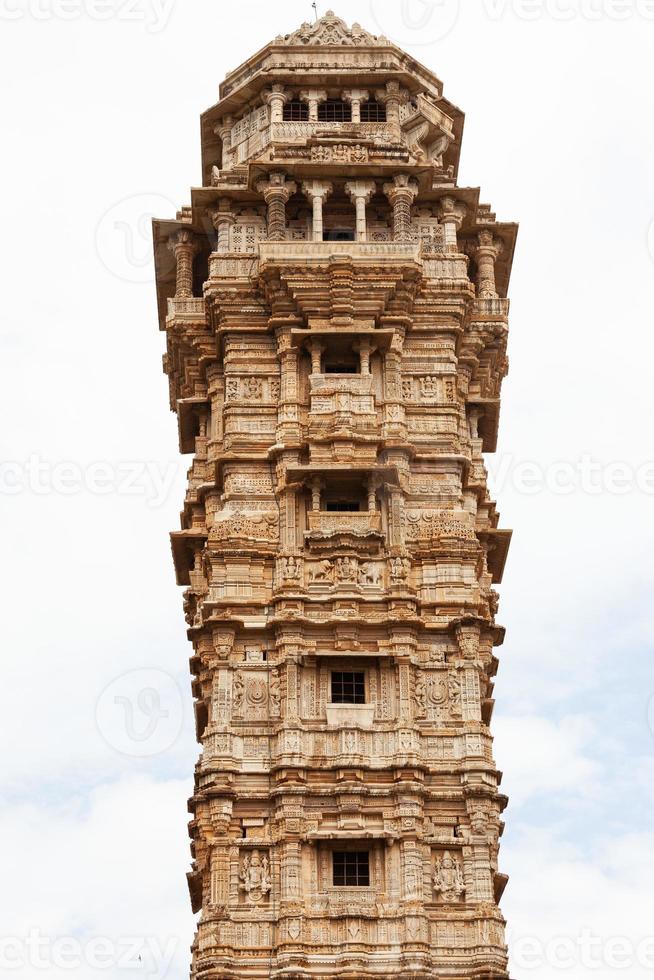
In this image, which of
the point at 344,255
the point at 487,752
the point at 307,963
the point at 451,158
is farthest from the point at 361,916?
the point at 451,158

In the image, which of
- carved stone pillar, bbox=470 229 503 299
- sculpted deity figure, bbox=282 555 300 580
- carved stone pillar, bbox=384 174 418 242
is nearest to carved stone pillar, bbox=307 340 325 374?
carved stone pillar, bbox=384 174 418 242

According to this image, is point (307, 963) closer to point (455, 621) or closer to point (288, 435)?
point (455, 621)

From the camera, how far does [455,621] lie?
47500 mm

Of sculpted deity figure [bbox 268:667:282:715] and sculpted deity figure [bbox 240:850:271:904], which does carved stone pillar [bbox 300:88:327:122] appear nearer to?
sculpted deity figure [bbox 268:667:282:715]

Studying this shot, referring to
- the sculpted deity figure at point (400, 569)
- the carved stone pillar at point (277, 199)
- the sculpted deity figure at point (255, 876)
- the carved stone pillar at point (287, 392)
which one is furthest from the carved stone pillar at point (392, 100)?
the sculpted deity figure at point (255, 876)

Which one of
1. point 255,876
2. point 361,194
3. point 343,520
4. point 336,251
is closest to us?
point 255,876

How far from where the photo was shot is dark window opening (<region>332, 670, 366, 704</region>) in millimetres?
46728

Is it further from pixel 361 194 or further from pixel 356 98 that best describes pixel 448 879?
pixel 356 98

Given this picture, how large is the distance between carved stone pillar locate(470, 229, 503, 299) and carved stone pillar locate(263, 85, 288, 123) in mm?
6637

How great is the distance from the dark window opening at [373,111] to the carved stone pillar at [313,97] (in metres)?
1.19

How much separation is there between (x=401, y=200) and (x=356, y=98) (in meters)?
4.77

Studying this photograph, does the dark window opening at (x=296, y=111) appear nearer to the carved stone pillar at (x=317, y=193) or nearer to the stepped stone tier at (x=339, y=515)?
the stepped stone tier at (x=339, y=515)

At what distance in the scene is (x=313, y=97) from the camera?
56.7 m

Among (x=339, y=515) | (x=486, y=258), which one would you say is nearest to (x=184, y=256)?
(x=486, y=258)
